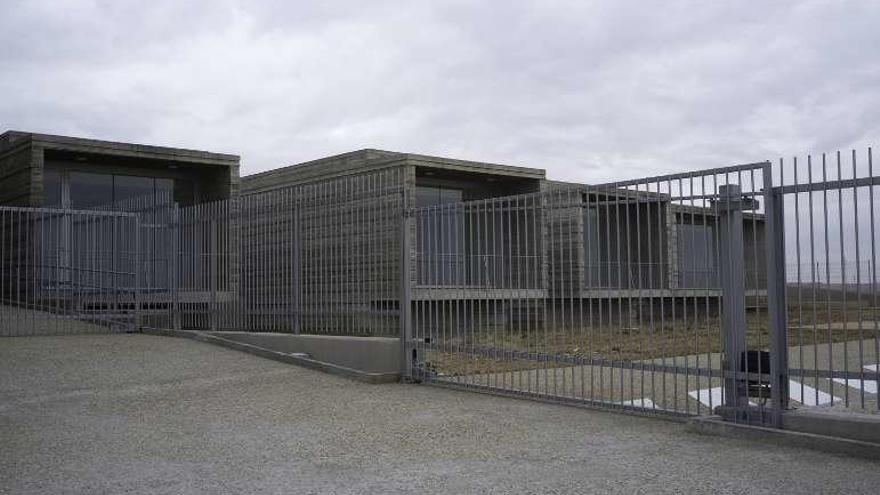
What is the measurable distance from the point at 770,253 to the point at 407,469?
356cm

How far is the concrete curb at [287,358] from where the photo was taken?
1121cm

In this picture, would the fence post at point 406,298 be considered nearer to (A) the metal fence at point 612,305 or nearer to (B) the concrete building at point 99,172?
(A) the metal fence at point 612,305

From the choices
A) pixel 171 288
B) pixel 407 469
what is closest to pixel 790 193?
pixel 407 469

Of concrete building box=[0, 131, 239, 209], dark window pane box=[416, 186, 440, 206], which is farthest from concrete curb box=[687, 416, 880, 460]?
dark window pane box=[416, 186, 440, 206]

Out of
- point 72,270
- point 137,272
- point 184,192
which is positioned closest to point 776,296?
point 137,272

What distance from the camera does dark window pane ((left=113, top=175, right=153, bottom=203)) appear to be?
71.5ft

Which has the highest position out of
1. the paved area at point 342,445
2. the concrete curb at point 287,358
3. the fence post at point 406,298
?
the fence post at point 406,298

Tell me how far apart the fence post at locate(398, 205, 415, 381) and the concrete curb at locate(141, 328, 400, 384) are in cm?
24

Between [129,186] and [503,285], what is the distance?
1475 centimetres

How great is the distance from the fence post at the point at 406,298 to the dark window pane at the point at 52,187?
1274 cm

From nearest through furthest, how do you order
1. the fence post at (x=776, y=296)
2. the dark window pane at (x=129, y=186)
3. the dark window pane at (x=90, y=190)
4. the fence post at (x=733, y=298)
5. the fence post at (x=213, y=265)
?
the fence post at (x=776, y=296)
the fence post at (x=733, y=298)
the fence post at (x=213, y=265)
the dark window pane at (x=90, y=190)
the dark window pane at (x=129, y=186)

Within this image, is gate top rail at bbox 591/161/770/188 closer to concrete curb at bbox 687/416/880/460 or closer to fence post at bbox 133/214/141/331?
concrete curb at bbox 687/416/880/460

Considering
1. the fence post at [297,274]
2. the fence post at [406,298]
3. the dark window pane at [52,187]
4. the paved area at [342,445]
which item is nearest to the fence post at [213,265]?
the fence post at [297,274]

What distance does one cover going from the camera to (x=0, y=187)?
68.8 feet
